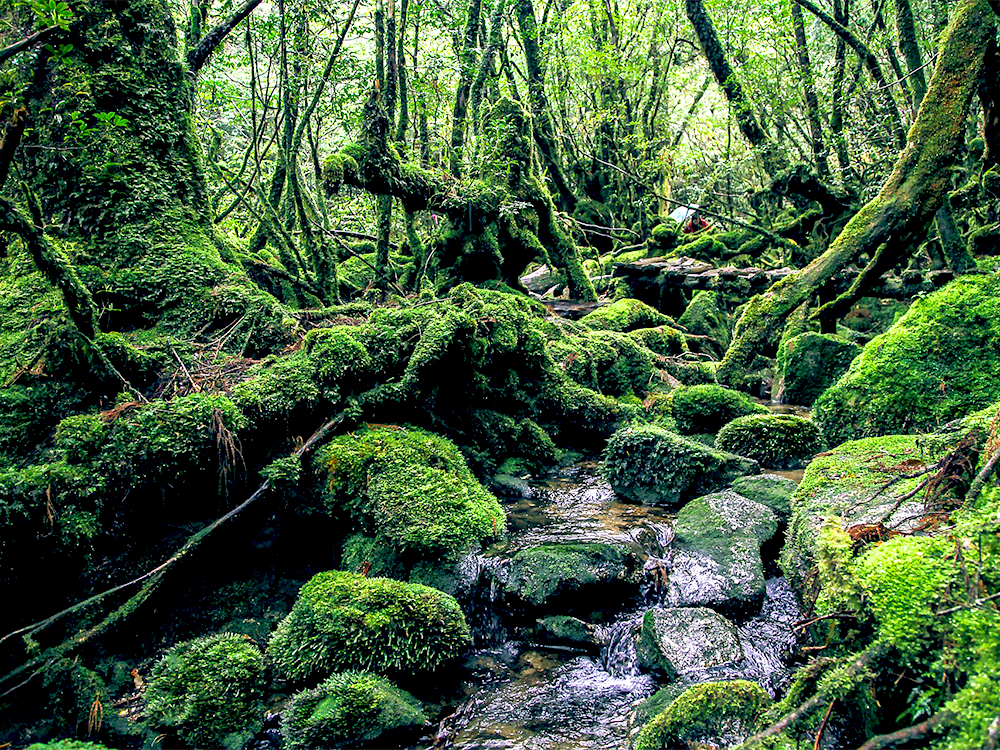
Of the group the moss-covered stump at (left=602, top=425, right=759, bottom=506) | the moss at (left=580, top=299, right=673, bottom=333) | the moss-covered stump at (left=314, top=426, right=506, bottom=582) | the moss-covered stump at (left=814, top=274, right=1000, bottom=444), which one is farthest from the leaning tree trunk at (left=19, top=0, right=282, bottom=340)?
the moss at (left=580, top=299, right=673, bottom=333)

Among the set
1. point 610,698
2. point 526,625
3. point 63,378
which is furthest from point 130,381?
point 610,698

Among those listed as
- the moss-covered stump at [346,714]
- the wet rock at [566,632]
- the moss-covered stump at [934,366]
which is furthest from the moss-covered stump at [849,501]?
the moss-covered stump at [346,714]

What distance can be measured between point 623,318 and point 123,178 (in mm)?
10155

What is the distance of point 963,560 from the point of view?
2.36 meters

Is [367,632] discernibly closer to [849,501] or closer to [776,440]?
[849,501]

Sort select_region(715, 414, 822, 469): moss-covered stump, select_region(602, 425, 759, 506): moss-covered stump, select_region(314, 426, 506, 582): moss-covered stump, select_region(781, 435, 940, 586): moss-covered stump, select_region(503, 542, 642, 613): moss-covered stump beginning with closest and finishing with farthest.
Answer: select_region(781, 435, 940, 586): moss-covered stump, select_region(503, 542, 642, 613): moss-covered stump, select_region(314, 426, 506, 582): moss-covered stump, select_region(602, 425, 759, 506): moss-covered stump, select_region(715, 414, 822, 469): moss-covered stump

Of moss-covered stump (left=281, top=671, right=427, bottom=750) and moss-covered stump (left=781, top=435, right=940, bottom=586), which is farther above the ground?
moss-covered stump (left=781, top=435, right=940, bottom=586)

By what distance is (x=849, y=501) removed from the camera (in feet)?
14.5

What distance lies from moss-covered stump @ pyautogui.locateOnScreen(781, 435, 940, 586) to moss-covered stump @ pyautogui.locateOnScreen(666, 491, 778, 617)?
13.1 inches

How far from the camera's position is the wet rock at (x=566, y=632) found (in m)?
4.68

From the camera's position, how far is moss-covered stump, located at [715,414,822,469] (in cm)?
748

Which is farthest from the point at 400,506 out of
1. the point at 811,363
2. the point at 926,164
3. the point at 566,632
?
the point at 811,363

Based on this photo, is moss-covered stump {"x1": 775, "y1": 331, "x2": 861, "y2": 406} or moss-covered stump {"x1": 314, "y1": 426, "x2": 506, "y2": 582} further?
moss-covered stump {"x1": 775, "y1": 331, "x2": 861, "y2": 406}

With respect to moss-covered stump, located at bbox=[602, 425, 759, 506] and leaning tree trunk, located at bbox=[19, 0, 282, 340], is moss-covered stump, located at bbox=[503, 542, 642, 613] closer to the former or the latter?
moss-covered stump, located at bbox=[602, 425, 759, 506]
